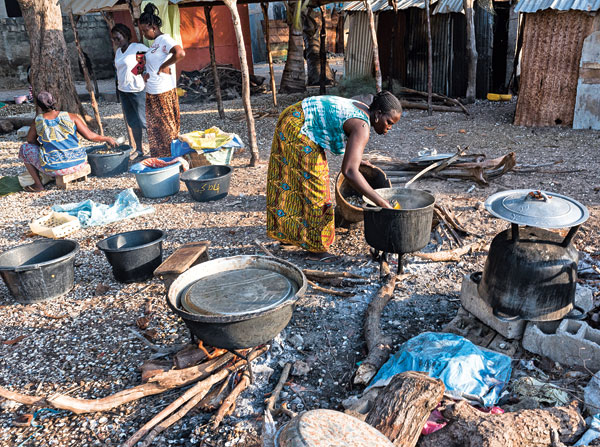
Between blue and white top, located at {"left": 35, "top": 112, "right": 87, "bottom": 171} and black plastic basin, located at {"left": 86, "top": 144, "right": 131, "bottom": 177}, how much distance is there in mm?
333

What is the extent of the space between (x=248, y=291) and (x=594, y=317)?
7.66 feet

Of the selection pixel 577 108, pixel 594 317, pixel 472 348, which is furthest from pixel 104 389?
pixel 577 108

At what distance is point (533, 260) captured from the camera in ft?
9.45

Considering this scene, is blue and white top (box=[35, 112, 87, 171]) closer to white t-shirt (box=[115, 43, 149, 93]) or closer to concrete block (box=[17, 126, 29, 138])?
white t-shirt (box=[115, 43, 149, 93])

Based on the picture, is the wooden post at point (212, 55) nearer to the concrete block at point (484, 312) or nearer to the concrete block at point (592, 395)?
the concrete block at point (484, 312)

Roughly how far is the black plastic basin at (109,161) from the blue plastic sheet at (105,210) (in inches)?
52.7

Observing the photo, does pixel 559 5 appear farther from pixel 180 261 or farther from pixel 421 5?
pixel 180 261

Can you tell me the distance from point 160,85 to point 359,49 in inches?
310

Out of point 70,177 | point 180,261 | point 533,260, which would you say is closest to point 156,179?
point 70,177

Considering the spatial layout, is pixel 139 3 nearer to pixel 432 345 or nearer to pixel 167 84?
pixel 167 84

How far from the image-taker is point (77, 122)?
21.8 ft

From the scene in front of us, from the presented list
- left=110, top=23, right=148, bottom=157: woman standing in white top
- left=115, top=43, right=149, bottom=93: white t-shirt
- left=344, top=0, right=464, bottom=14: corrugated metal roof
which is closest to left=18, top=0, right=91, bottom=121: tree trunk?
left=110, top=23, right=148, bottom=157: woman standing in white top

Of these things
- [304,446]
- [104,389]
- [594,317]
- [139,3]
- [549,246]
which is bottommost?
[104,389]

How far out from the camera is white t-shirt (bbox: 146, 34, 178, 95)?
23.3 feet
